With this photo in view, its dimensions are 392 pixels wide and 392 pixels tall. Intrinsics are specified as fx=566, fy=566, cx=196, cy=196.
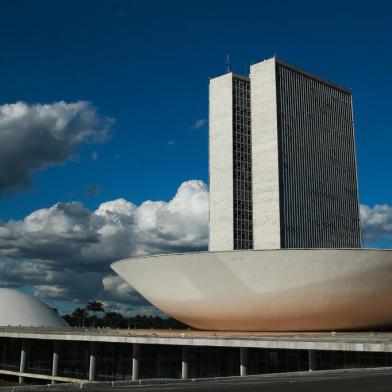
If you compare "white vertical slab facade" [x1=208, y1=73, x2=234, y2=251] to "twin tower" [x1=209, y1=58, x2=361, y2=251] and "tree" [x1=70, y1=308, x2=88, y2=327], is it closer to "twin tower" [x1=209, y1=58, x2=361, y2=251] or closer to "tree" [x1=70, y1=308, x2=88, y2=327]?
"twin tower" [x1=209, y1=58, x2=361, y2=251]

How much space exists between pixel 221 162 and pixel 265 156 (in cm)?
682

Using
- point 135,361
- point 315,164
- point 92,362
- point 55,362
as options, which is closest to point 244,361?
point 135,361

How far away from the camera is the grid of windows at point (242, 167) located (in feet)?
279

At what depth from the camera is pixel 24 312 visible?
69688 mm

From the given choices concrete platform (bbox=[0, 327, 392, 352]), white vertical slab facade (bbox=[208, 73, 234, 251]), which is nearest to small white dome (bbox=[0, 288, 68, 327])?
white vertical slab facade (bbox=[208, 73, 234, 251])

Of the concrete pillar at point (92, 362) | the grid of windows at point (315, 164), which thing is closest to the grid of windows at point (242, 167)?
the grid of windows at point (315, 164)

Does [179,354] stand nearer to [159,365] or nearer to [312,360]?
[159,365]

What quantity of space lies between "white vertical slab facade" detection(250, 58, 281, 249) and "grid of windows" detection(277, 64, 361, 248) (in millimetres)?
1084

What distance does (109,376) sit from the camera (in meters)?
41.7

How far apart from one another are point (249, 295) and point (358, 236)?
6866 centimetres

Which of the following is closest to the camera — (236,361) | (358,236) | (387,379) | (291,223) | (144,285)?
(387,379)

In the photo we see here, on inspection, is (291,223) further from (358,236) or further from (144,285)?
(144,285)

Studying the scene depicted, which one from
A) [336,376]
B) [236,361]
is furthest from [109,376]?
[336,376]

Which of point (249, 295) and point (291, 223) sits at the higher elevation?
point (291, 223)
